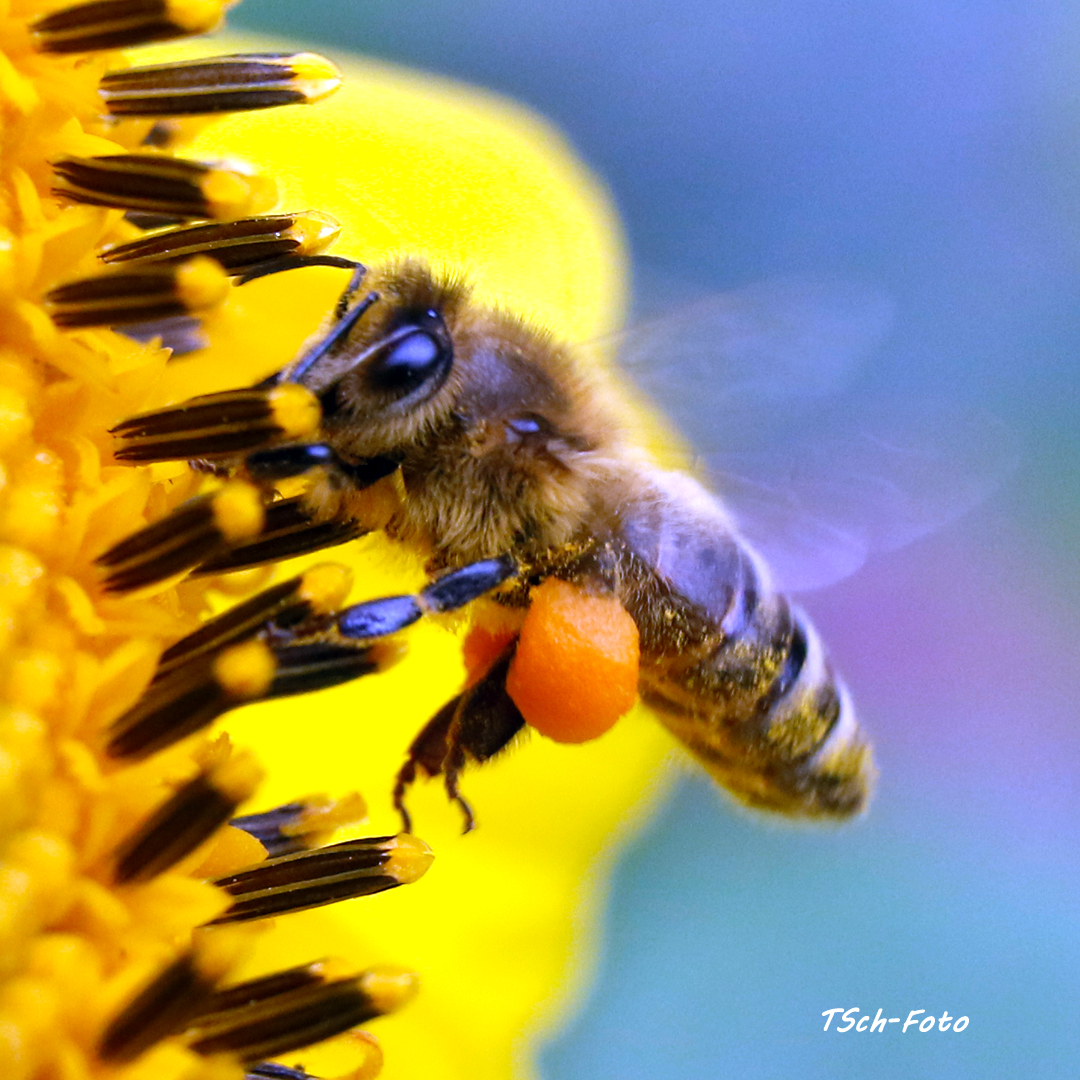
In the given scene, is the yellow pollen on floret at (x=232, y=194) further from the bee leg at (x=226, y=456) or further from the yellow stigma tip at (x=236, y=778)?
the yellow stigma tip at (x=236, y=778)

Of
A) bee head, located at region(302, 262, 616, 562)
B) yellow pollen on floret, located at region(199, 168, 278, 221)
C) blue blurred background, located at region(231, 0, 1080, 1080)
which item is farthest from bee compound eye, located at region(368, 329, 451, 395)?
blue blurred background, located at region(231, 0, 1080, 1080)

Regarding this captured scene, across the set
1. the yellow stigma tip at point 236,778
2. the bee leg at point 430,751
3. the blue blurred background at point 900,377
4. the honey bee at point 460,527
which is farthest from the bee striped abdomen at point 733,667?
the blue blurred background at point 900,377

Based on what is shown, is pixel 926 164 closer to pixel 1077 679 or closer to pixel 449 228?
pixel 1077 679

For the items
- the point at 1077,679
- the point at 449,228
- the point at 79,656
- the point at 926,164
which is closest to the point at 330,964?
the point at 79,656

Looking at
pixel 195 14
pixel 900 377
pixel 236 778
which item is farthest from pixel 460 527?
pixel 900 377

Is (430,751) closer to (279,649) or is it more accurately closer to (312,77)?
(279,649)

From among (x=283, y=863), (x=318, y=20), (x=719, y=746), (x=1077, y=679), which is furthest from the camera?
(x=1077, y=679)

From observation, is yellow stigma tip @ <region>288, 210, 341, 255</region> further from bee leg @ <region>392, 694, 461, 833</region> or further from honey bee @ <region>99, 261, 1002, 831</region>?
bee leg @ <region>392, 694, 461, 833</region>
